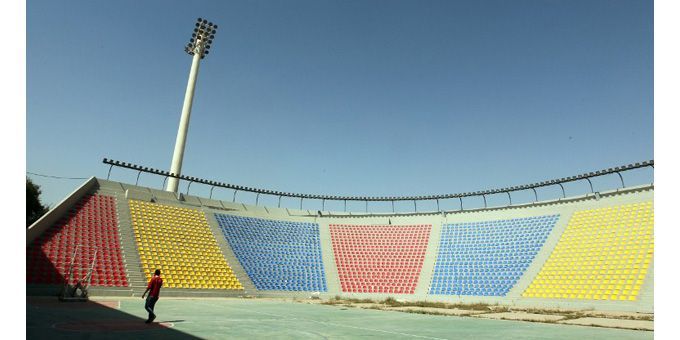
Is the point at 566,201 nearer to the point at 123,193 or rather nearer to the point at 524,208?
the point at 524,208

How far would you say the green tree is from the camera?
5816 centimetres

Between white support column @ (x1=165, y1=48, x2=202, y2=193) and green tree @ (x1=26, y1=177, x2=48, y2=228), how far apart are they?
22.2 metres

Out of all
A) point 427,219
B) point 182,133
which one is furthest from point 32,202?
point 427,219

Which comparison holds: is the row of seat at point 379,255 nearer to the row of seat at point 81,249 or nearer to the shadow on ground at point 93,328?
the row of seat at point 81,249

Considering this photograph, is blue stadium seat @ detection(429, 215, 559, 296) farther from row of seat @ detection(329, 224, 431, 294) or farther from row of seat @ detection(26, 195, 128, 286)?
row of seat @ detection(26, 195, 128, 286)

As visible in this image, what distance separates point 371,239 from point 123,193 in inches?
1255

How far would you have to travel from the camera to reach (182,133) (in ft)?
185

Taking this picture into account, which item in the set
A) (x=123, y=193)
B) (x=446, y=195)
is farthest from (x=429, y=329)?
(x=446, y=195)

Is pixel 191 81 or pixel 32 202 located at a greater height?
pixel 191 81

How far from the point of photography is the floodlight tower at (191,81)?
55031 mm

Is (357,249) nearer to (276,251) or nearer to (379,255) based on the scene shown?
(379,255)

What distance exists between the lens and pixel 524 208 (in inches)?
1994

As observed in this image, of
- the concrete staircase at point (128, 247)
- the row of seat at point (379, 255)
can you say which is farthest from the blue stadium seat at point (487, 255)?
the concrete staircase at point (128, 247)

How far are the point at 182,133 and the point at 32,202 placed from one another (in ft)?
84.2
